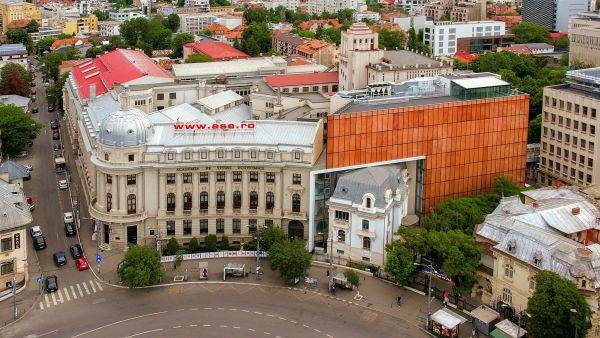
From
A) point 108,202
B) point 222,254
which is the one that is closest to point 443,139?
point 222,254

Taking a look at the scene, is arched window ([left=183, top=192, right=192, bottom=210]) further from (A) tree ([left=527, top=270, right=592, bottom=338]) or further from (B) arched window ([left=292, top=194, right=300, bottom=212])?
(A) tree ([left=527, top=270, right=592, bottom=338])

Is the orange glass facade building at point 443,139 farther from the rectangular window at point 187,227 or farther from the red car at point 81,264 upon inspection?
the red car at point 81,264

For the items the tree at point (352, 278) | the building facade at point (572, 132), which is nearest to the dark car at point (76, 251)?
the tree at point (352, 278)

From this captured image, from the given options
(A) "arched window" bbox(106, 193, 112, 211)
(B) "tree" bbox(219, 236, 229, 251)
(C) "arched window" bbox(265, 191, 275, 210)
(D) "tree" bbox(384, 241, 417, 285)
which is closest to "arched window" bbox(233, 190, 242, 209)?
(C) "arched window" bbox(265, 191, 275, 210)

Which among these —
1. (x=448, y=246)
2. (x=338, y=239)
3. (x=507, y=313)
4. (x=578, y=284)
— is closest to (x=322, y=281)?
(x=338, y=239)

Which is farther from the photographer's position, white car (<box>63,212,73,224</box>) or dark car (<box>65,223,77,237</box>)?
white car (<box>63,212,73,224</box>)

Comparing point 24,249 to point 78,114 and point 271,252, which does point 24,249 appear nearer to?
point 271,252
